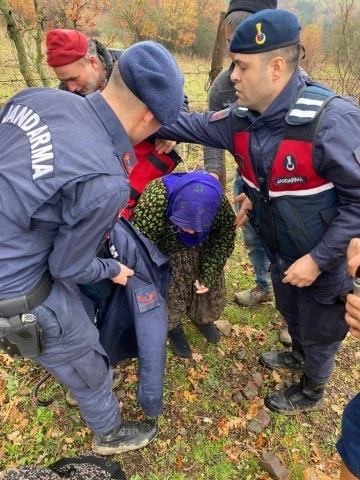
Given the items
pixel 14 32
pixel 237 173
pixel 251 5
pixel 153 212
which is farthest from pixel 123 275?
pixel 14 32

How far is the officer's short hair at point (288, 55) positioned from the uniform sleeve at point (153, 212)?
1.10 meters

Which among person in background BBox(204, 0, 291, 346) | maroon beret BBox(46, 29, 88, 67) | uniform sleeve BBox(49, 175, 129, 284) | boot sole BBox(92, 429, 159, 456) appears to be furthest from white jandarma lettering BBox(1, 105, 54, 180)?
boot sole BBox(92, 429, 159, 456)

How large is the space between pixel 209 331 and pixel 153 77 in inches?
104

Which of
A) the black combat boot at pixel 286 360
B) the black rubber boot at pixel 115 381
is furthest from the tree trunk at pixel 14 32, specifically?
the black combat boot at pixel 286 360

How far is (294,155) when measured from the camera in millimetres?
2006

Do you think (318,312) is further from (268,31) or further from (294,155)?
(268,31)

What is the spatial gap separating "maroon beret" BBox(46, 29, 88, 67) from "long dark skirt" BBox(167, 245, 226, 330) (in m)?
1.90

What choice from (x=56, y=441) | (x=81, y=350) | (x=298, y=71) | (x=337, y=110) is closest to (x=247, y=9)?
(x=298, y=71)

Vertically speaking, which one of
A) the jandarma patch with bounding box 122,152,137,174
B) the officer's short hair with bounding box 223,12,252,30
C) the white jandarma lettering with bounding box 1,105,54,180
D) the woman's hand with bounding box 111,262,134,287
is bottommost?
the woman's hand with bounding box 111,262,134,287

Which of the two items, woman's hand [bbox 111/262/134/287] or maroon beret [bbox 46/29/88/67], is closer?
woman's hand [bbox 111/262/134/287]

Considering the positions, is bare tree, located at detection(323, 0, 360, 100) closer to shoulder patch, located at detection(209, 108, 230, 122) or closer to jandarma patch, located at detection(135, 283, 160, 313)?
shoulder patch, located at detection(209, 108, 230, 122)

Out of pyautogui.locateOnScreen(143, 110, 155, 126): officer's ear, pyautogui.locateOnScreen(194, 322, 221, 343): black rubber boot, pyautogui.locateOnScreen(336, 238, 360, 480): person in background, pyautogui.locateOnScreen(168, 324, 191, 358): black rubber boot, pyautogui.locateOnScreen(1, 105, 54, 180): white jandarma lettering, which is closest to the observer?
pyautogui.locateOnScreen(1, 105, 54, 180): white jandarma lettering

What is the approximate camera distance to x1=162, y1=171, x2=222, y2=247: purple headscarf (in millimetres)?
2465

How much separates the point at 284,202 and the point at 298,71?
2.62 feet
